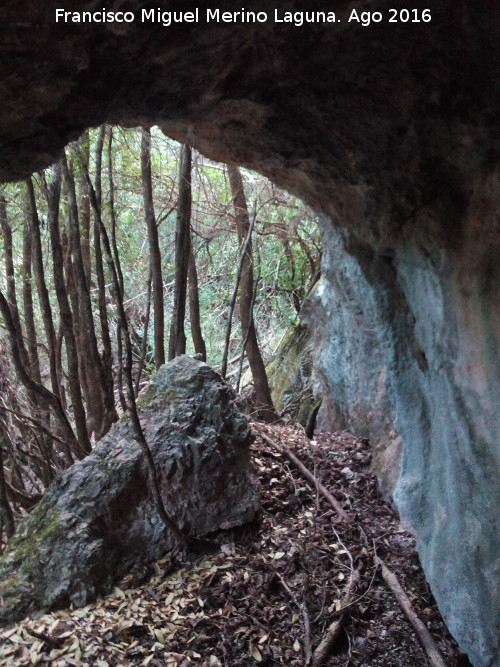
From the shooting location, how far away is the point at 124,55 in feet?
5.31

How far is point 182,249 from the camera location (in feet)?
15.0

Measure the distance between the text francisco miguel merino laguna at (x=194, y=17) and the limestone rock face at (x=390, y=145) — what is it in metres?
0.02

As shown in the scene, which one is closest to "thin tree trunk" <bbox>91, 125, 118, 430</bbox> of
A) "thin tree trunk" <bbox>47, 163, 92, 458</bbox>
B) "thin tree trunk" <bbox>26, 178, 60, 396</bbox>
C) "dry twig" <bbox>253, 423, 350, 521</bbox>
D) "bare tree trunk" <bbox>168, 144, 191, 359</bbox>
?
"thin tree trunk" <bbox>47, 163, 92, 458</bbox>

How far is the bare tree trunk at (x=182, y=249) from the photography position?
4.55m

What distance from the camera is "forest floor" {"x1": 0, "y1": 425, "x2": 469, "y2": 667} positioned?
2486 mm

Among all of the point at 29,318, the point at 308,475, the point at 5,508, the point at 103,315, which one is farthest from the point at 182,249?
the point at 5,508

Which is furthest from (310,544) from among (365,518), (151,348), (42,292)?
(151,348)

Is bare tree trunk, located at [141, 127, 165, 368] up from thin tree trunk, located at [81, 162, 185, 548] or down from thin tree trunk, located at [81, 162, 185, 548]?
up

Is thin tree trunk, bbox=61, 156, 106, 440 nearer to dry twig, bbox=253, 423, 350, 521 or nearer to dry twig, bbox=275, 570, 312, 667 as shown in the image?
dry twig, bbox=253, 423, 350, 521

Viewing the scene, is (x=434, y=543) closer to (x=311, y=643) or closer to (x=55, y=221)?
(x=311, y=643)

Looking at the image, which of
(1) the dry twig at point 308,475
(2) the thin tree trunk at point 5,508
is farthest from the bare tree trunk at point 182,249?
(2) the thin tree trunk at point 5,508

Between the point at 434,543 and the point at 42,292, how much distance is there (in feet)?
10.1

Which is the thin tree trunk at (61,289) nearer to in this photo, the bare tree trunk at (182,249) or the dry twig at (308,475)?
the bare tree trunk at (182,249)

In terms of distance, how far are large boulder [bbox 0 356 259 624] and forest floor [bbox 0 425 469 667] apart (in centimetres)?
13
